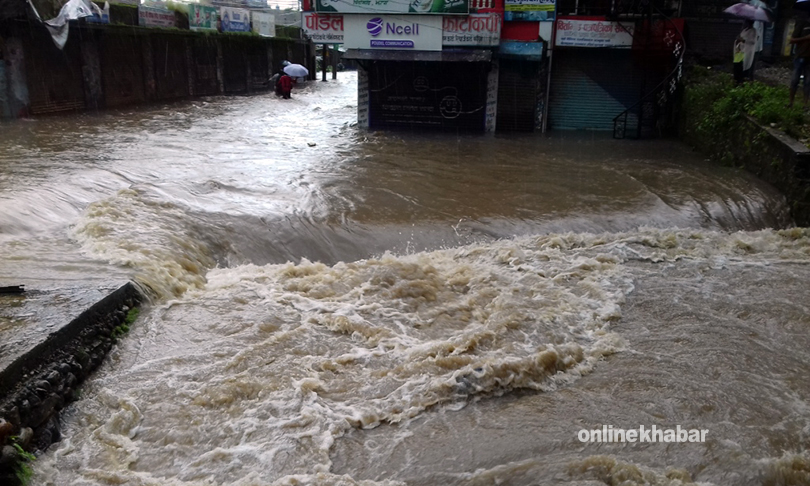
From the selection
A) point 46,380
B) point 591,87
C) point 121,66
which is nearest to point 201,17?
point 121,66

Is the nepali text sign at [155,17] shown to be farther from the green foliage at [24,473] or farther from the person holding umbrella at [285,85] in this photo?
the green foliage at [24,473]

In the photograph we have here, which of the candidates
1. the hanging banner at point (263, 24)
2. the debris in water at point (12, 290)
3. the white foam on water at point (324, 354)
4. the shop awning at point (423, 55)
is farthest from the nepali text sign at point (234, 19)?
the debris in water at point (12, 290)

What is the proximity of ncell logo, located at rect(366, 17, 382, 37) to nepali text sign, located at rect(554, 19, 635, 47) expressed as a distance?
14.0 ft

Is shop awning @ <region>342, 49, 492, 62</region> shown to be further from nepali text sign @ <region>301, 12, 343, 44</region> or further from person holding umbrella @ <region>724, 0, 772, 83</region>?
person holding umbrella @ <region>724, 0, 772, 83</region>

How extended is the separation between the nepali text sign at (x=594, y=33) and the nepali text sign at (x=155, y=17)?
14.0 metres

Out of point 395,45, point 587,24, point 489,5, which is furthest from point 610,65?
point 395,45

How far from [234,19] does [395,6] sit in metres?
14.9

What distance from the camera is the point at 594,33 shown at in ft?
50.3

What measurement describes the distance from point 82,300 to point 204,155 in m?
7.80

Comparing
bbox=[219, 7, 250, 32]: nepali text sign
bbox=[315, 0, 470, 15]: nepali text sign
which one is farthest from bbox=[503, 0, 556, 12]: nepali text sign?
bbox=[219, 7, 250, 32]: nepali text sign

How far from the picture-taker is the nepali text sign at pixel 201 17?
80.0ft

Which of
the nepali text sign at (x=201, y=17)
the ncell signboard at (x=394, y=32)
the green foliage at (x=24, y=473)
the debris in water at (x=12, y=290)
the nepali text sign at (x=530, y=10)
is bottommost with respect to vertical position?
the green foliage at (x=24, y=473)

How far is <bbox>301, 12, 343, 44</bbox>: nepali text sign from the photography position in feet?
50.7

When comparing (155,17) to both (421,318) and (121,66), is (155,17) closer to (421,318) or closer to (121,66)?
(121,66)
